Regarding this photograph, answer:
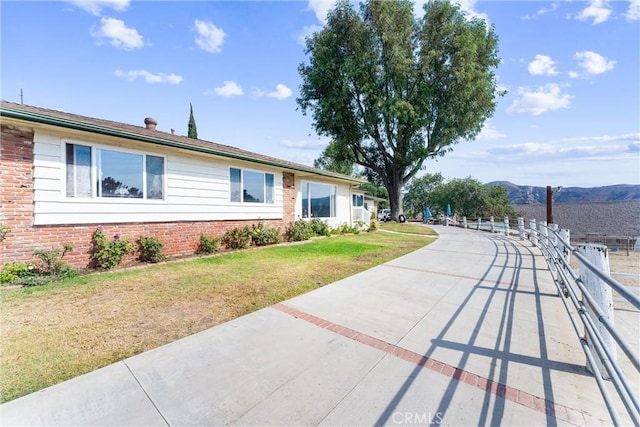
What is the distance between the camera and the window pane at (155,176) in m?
8.09

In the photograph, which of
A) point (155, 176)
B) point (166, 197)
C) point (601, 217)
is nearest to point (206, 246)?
point (166, 197)

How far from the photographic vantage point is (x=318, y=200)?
1518cm

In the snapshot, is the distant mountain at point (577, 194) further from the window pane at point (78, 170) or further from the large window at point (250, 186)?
the window pane at point (78, 170)

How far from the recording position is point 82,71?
10.1 m

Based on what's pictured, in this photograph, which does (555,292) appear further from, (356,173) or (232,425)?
(356,173)

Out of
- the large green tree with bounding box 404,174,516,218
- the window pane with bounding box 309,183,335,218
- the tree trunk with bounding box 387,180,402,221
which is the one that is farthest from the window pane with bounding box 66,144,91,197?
the large green tree with bounding box 404,174,516,218

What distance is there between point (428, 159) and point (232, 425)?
25014 mm

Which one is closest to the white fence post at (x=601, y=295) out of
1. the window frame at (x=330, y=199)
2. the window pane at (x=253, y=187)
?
the window pane at (x=253, y=187)

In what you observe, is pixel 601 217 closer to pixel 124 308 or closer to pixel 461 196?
pixel 461 196

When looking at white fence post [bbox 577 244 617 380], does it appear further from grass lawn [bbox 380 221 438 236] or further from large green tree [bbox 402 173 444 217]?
large green tree [bbox 402 173 444 217]

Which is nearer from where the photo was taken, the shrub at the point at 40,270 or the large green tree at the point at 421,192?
the shrub at the point at 40,270

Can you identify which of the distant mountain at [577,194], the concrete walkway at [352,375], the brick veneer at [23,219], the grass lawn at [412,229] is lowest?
the concrete walkway at [352,375]

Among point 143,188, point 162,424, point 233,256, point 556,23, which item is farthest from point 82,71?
point 556,23

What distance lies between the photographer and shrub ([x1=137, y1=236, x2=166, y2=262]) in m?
7.58
